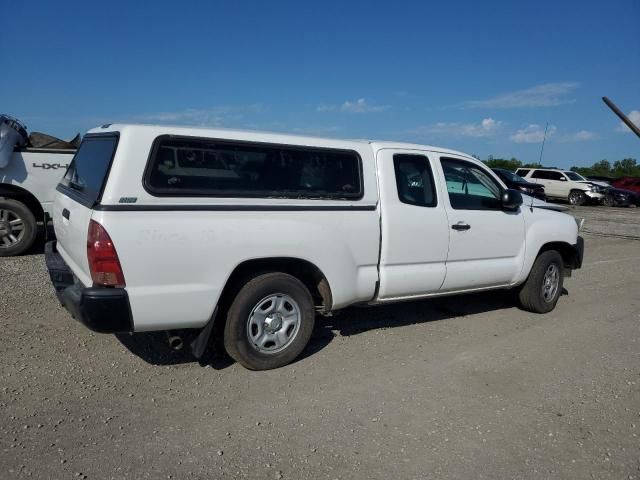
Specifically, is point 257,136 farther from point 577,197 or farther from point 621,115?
point 577,197

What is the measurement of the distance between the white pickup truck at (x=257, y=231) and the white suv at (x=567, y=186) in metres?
21.8

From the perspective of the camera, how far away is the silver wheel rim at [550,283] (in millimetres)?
6251

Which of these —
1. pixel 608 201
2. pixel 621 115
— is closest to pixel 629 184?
pixel 608 201

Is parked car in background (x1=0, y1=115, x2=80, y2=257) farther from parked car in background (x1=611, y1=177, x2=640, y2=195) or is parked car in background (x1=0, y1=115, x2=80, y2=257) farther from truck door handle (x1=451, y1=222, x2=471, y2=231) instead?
parked car in background (x1=611, y1=177, x2=640, y2=195)

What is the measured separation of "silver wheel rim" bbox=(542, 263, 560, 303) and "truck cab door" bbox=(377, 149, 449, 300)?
179 cm

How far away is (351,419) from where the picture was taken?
3621mm

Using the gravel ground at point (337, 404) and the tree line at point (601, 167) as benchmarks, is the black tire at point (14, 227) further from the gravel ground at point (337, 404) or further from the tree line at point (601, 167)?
the tree line at point (601, 167)

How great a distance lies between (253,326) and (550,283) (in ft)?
12.7

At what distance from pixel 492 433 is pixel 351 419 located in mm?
916

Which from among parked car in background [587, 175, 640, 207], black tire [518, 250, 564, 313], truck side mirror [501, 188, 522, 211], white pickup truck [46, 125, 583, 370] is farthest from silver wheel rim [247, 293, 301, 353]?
parked car in background [587, 175, 640, 207]

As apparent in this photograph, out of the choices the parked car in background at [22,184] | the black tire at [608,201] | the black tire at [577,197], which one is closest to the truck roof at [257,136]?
the parked car in background at [22,184]

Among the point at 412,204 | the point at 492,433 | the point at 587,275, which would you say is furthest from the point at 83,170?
the point at 587,275

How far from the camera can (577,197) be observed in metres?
24.9

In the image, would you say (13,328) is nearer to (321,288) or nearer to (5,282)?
(5,282)
